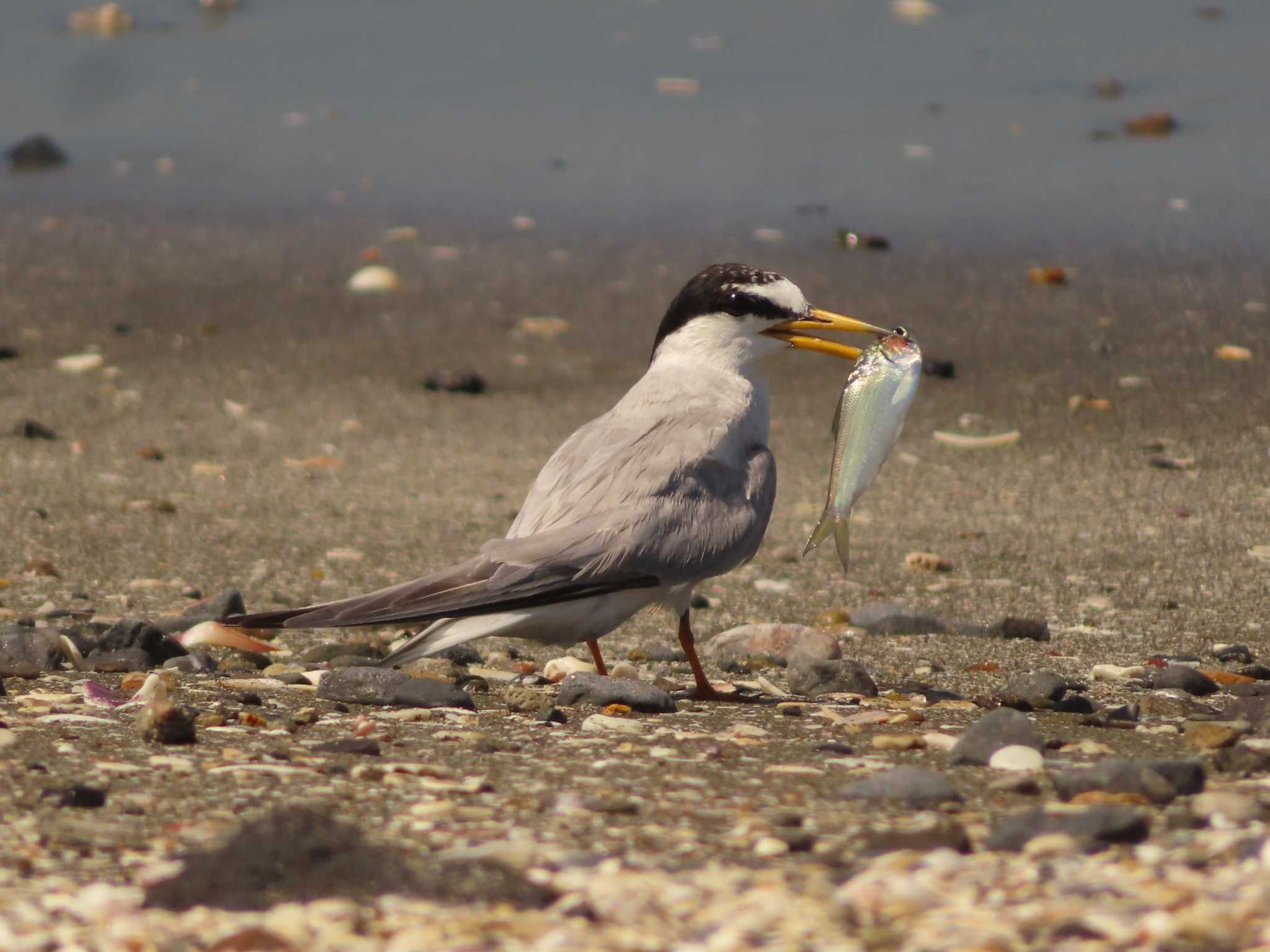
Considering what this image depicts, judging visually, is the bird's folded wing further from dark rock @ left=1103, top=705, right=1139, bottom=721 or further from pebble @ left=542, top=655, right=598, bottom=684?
dark rock @ left=1103, top=705, right=1139, bottom=721

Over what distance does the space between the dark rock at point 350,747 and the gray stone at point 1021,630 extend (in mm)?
1955

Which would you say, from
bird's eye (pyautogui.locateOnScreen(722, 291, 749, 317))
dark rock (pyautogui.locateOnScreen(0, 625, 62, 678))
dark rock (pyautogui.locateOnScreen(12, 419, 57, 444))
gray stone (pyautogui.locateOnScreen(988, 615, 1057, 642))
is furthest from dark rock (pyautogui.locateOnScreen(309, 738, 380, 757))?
dark rock (pyautogui.locateOnScreen(12, 419, 57, 444))

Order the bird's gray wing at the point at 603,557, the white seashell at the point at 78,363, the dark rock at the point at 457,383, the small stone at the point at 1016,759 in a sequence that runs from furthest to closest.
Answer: the white seashell at the point at 78,363 → the dark rock at the point at 457,383 → the bird's gray wing at the point at 603,557 → the small stone at the point at 1016,759

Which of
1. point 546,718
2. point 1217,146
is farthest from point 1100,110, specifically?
point 546,718

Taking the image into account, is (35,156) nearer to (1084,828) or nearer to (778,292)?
(778,292)

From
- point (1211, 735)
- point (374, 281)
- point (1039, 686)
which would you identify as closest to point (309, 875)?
point (1211, 735)

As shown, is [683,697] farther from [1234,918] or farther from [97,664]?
[1234,918]

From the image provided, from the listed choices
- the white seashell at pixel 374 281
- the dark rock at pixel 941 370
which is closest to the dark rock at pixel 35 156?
the white seashell at pixel 374 281

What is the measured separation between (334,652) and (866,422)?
1411mm

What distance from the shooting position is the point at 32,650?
3.81 meters

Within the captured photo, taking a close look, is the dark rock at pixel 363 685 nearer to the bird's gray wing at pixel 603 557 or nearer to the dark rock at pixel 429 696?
the dark rock at pixel 429 696

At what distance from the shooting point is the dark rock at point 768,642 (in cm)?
421

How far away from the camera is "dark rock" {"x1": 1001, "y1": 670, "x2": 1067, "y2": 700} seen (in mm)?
3686

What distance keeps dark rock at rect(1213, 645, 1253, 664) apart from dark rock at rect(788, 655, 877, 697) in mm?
929
